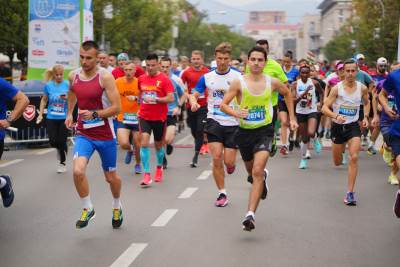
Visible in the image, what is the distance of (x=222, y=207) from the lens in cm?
984

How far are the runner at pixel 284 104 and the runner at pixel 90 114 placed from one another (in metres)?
8.20

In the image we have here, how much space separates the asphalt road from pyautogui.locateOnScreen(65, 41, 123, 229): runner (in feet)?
1.80

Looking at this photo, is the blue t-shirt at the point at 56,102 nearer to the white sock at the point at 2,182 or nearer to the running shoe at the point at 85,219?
the white sock at the point at 2,182

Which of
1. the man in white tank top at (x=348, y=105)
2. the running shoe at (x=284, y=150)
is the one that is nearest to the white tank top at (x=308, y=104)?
the running shoe at (x=284, y=150)

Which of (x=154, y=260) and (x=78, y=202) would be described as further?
(x=78, y=202)

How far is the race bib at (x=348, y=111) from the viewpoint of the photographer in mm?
10531

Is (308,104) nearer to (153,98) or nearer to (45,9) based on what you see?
(153,98)

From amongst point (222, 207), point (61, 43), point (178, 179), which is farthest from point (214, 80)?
point (61, 43)

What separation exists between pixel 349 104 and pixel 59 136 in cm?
529

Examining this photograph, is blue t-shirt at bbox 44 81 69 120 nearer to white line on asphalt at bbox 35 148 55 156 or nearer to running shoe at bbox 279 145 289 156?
white line on asphalt at bbox 35 148 55 156

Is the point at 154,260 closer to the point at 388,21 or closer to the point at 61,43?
the point at 61,43

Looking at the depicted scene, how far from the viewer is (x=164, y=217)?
911 centimetres

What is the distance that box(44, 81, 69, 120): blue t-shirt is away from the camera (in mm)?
13766

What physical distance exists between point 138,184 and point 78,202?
1.87m
